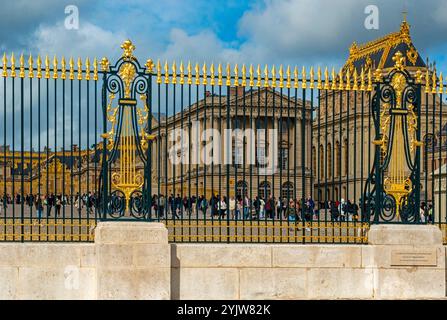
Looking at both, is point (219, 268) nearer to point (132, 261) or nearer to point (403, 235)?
point (132, 261)

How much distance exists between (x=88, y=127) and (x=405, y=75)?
5.68 metres

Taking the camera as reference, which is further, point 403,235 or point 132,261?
point 403,235

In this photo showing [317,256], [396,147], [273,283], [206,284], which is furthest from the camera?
[396,147]

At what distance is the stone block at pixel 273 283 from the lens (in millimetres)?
12758

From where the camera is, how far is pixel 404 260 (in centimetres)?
1324

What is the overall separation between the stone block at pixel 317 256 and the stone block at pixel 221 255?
0.21 metres

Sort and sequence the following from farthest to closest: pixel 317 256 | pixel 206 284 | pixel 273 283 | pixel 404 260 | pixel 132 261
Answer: pixel 404 260 < pixel 317 256 < pixel 273 283 < pixel 206 284 < pixel 132 261

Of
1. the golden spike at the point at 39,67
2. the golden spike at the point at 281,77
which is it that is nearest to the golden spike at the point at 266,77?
the golden spike at the point at 281,77

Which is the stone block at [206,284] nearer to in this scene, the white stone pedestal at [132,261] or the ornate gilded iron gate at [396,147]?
the white stone pedestal at [132,261]

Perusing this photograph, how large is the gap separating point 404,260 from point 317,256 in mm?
A: 1516

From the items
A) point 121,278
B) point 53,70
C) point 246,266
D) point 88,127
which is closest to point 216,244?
point 246,266

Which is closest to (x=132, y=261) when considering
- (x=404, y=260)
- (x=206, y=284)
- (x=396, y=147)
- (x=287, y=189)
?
(x=206, y=284)

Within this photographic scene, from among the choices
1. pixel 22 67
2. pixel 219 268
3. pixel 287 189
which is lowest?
pixel 219 268

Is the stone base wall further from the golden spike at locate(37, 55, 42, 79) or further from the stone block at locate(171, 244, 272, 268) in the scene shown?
the golden spike at locate(37, 55, 42, 79)
